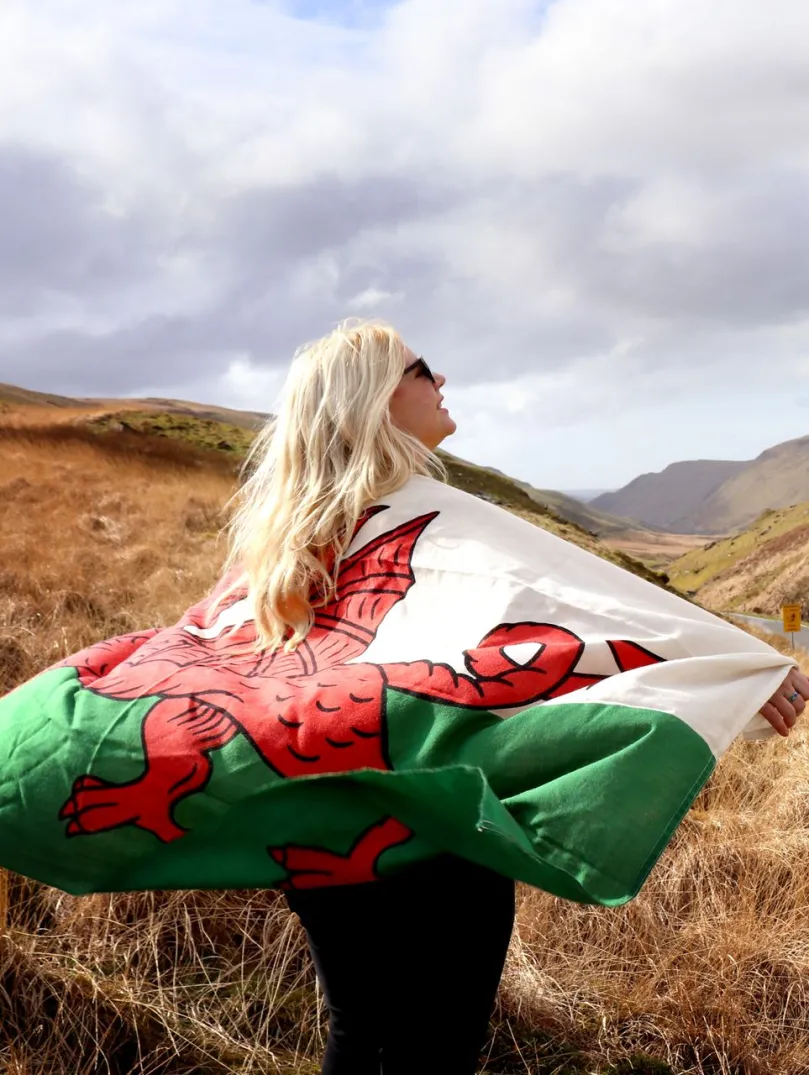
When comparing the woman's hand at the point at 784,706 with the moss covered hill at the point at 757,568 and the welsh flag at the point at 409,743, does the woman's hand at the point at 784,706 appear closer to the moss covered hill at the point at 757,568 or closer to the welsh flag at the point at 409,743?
the welsh flag at the point at 409,743

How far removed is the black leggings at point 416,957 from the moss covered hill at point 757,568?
31615mm

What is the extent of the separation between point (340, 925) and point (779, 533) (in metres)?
58.7

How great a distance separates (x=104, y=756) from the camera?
5.02 feet

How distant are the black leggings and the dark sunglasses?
41.7 inches

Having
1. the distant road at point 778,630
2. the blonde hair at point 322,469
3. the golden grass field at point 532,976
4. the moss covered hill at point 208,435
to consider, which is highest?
the moss covered hill at point 208,435

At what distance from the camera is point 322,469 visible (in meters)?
1.81

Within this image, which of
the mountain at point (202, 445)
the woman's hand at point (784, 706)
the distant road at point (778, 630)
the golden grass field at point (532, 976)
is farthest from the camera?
the distant road at point (778, 630)

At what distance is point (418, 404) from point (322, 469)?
0.29 metres

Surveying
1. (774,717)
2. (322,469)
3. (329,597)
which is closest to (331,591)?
(329,597)

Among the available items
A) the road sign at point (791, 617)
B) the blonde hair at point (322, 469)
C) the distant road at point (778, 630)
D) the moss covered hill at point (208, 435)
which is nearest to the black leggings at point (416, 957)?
the blonde hair at point (322, 469)

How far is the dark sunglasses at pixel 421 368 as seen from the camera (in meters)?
1.92

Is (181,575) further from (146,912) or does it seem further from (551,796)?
(551,796)

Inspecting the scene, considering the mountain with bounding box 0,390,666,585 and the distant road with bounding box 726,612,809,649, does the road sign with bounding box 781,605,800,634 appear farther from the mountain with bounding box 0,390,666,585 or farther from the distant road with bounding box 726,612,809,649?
the distant road with bounding box 726,612,809,649

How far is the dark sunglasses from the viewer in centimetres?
192
